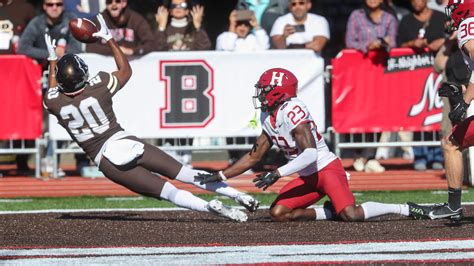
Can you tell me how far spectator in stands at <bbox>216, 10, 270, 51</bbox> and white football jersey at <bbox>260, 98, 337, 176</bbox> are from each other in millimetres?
4483

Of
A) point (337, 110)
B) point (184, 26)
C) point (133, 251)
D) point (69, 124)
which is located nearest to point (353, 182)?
point (337, 110)

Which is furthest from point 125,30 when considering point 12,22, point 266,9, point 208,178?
point 208,178

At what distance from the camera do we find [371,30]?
15.0 meters

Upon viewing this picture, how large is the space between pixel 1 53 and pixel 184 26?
7.93ft

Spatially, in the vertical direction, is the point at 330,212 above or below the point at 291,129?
below

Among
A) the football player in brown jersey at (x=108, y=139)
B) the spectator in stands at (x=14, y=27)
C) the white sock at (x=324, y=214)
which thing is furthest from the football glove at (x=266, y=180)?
the spectator in stands at (x=14, y=27)

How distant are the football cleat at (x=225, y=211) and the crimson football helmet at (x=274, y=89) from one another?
0.97 meters

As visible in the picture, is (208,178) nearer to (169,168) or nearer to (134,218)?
(169,168)

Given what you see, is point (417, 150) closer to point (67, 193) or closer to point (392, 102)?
point (392, 102)

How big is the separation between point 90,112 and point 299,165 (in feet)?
6.86

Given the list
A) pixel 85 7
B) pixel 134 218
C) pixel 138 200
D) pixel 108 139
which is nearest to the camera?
pixel 108 139

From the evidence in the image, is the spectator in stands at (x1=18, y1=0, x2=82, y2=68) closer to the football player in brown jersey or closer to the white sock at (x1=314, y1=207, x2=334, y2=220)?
the football player in brown jersey

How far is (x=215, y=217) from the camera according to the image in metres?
11.2

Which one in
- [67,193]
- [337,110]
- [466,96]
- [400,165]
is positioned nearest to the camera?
[466,96]
